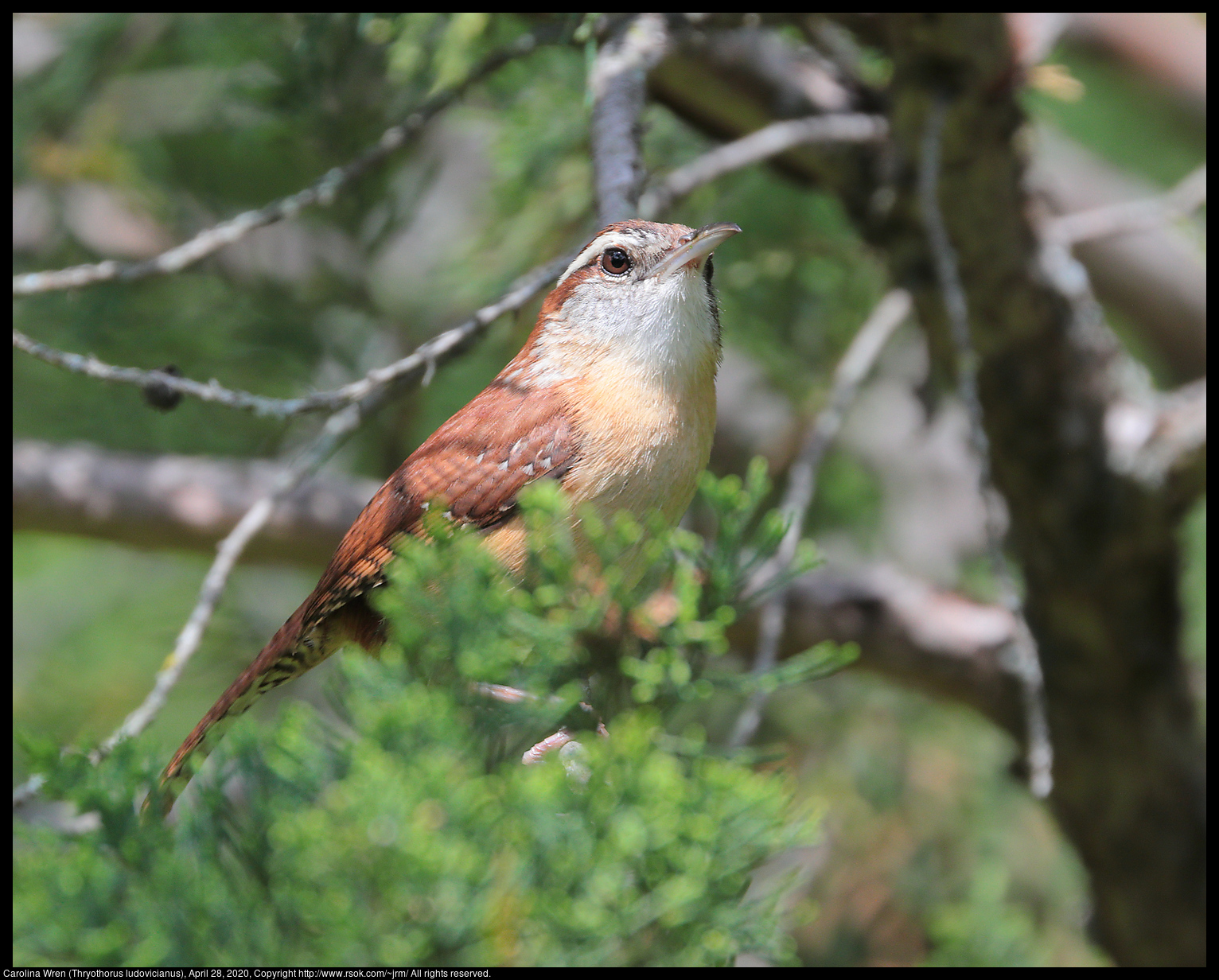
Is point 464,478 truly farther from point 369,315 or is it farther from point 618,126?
point 369,315

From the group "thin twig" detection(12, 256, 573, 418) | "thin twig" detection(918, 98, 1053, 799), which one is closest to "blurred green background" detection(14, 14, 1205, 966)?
"thin twig" detection(918, 98, 1053, 799)

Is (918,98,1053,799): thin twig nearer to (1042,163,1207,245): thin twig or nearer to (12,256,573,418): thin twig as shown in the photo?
(1042,163,1207,245): thin twig

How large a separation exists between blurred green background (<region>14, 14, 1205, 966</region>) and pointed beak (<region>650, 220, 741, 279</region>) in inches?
43.1

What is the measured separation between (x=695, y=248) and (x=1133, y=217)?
170 cm

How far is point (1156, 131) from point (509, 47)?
22.2 ft

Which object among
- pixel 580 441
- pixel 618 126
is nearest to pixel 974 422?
pixel 580 441

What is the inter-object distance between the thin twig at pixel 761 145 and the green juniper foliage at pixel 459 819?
1678 millimetres

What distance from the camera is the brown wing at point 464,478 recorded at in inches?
93.4

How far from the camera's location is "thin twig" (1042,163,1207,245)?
311 centimetres

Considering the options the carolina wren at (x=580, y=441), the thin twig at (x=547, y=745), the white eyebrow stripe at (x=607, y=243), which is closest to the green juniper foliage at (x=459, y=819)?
the thin twig at (x=547, y=745)

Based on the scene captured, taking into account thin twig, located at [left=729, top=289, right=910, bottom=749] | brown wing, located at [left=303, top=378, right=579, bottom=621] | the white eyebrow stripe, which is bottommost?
thin twig, located at [left=729, top=289, right=910, bottom=749]

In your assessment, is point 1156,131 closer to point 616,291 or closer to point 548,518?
point 616,291

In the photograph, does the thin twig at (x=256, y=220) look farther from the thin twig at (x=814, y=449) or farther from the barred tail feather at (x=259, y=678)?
the thin twig at (x=814, y=449)

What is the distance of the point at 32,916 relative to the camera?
1116 millimetres
